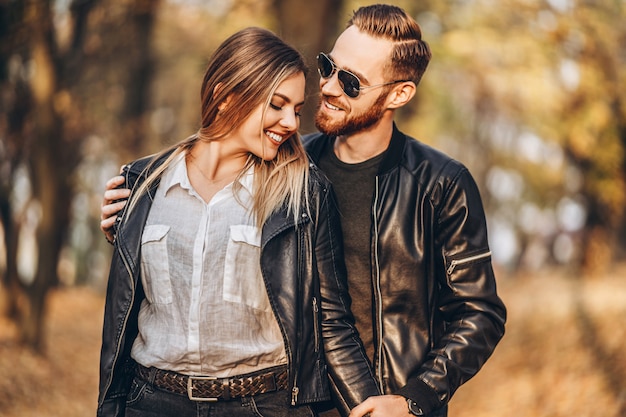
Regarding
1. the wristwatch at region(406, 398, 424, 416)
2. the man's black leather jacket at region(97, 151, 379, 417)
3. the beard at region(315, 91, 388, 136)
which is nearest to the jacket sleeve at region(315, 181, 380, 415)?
the man's black leather jacket at region(97, 151, 379, 417)


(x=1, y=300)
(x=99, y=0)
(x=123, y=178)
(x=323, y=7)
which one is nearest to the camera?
(x=123, y=178)

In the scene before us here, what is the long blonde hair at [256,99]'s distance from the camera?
355cm

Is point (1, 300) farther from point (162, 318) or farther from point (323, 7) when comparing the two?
point (162, 318)

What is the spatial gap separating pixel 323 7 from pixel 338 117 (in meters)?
5.11

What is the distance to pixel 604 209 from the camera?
57.1 feet

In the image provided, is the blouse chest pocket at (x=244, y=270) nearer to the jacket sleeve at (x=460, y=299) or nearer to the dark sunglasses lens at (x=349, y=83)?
the jacket sleeve at (x=460, y=299)

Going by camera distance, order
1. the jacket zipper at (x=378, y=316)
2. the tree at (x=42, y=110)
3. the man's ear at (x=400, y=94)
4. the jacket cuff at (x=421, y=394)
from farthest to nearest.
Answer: the tree at (x=42, y=110), the man's ear at (x=400, y=94), the jacket zipper at (x=378, y=316), the jacket cuff at (x=421, y=394)

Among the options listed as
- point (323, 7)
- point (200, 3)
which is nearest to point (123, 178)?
point (323, 7)

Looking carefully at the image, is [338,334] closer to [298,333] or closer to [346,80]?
[298,333]

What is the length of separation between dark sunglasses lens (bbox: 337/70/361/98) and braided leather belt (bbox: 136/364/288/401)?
1.39m

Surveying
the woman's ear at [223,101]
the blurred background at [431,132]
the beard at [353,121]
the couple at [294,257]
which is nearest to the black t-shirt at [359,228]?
the couple at [294,257]

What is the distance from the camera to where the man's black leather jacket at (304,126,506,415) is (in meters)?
3.76

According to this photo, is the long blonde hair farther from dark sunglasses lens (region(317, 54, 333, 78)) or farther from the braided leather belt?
the braided leather belt

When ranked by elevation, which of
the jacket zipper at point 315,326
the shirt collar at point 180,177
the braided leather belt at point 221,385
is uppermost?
the shirt collar at point 180,177
